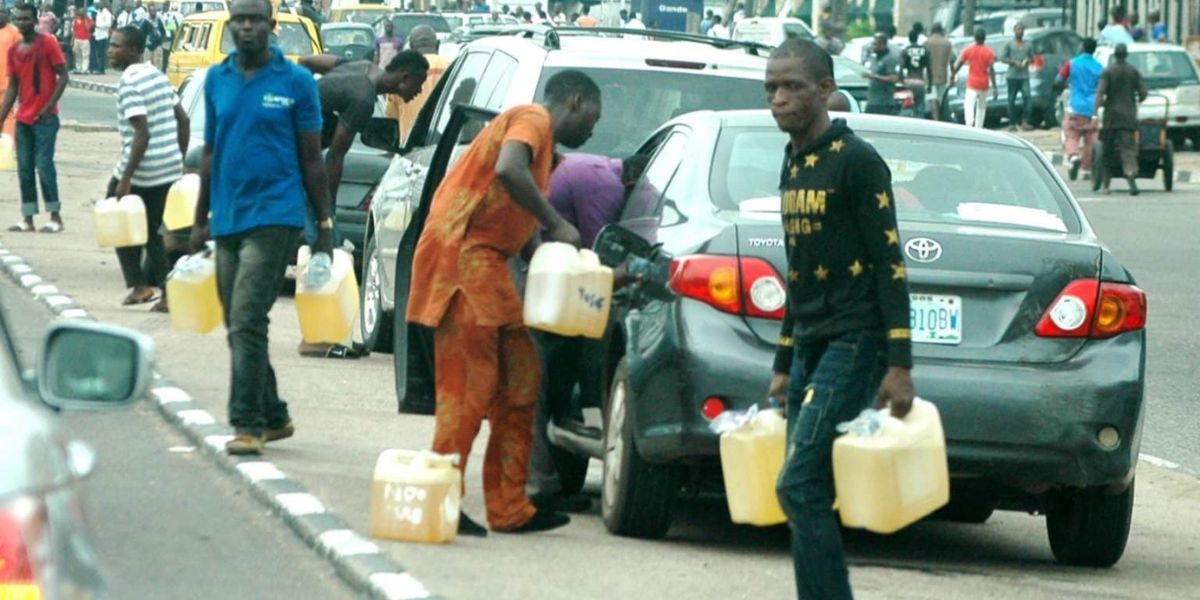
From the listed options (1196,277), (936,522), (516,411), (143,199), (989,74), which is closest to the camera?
(516,411)

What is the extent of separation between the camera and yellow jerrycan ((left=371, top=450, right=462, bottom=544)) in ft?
26.6

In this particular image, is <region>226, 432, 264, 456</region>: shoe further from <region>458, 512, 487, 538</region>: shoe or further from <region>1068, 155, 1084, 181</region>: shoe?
<region>1068, 155, 1084, 181</region>: shoe

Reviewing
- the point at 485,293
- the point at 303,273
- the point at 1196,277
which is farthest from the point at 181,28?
the point at 485,293

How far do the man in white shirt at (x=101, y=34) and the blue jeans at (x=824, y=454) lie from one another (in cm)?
6246

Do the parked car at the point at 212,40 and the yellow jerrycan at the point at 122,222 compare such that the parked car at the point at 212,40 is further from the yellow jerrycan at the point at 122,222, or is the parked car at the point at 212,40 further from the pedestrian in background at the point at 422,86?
the yellow jerrycan at the point at 122,222

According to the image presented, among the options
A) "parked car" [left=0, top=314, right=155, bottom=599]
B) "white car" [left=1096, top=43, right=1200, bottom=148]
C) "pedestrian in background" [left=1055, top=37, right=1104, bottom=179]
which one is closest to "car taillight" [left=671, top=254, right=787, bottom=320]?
"parked car" [left=0, top=314, right=155, bottom=599]

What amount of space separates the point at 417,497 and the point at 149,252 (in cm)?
843

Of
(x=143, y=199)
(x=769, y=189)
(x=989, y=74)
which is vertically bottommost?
(x=989, y=74)

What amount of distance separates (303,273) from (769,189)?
8.98 feet

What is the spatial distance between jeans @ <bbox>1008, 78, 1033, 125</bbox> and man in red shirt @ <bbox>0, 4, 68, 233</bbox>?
984 inches

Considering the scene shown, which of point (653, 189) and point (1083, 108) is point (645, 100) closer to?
point (653, 189)

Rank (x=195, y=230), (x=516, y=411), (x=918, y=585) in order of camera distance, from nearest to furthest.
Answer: (x=918, y=585), (x=516, y=411), (x=195, y=230)

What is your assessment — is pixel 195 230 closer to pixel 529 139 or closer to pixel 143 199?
pixel 529 139

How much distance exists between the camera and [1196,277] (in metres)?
20.1
